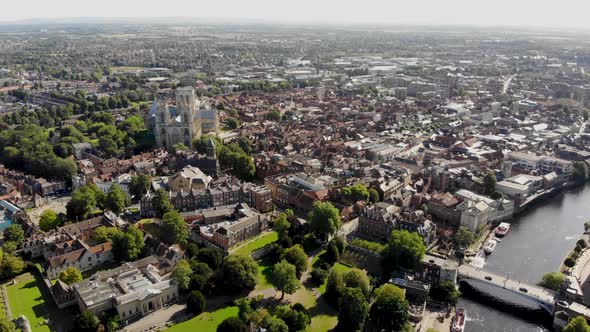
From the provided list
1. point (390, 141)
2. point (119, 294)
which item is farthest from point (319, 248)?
point (390, 141)

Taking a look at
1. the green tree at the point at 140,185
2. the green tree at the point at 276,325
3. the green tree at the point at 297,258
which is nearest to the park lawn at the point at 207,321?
the green tree at the point at 276,325

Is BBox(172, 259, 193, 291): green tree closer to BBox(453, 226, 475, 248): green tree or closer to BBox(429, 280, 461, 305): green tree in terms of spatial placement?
BBox(429, 280, 461, 305): green tree

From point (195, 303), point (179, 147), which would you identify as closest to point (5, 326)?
point (195, 303)

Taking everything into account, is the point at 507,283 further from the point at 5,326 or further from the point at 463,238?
the point at 5,326

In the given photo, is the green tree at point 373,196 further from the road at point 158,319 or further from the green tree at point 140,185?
the green tree at point 140,185

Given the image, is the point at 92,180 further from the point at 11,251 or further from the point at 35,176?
the point at 11,251

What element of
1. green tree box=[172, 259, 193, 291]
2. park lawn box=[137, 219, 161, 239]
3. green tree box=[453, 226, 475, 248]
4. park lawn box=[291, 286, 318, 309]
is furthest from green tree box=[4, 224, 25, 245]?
green tree box=[453, 226, 475, 248]
